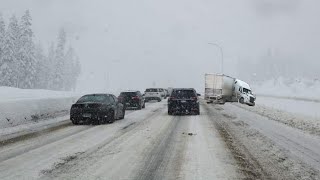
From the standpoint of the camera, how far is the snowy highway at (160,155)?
8109mm

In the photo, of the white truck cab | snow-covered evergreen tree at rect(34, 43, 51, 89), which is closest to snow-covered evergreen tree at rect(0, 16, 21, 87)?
→ snow-covered evergreen tree at rect(34, 43, 51, 89)

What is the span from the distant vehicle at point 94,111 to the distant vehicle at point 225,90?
26.5 m

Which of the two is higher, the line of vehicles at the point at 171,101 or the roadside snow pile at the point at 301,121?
the line of vehicles at the point at 171,101

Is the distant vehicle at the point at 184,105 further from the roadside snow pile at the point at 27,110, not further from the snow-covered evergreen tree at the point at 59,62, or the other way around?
the snow-covered evergreen tree at the point at 59,62

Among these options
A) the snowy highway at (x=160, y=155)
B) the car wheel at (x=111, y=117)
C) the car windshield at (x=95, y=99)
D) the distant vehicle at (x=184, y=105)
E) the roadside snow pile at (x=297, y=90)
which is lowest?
the snowy highway at (x=160, y=155)

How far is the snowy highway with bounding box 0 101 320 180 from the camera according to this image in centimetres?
811

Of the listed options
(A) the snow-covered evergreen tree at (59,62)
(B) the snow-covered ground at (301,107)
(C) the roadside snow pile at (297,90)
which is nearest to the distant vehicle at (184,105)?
(B) the snow-covered ground at (301,107)

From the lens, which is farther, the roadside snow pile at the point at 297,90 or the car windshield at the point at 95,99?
A: the roadside snow pile at the point at 297,90

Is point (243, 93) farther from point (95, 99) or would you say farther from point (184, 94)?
point (95, 99)

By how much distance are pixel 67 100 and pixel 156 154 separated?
21.2 meters

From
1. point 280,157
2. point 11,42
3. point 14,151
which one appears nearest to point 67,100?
point 14,151

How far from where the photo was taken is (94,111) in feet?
65.7

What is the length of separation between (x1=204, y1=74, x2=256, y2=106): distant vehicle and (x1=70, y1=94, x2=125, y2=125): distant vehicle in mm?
26531

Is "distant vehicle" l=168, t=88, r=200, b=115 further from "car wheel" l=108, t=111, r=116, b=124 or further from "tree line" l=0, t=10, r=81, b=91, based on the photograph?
"tree line" l=0, t=10, r=81, b=91
